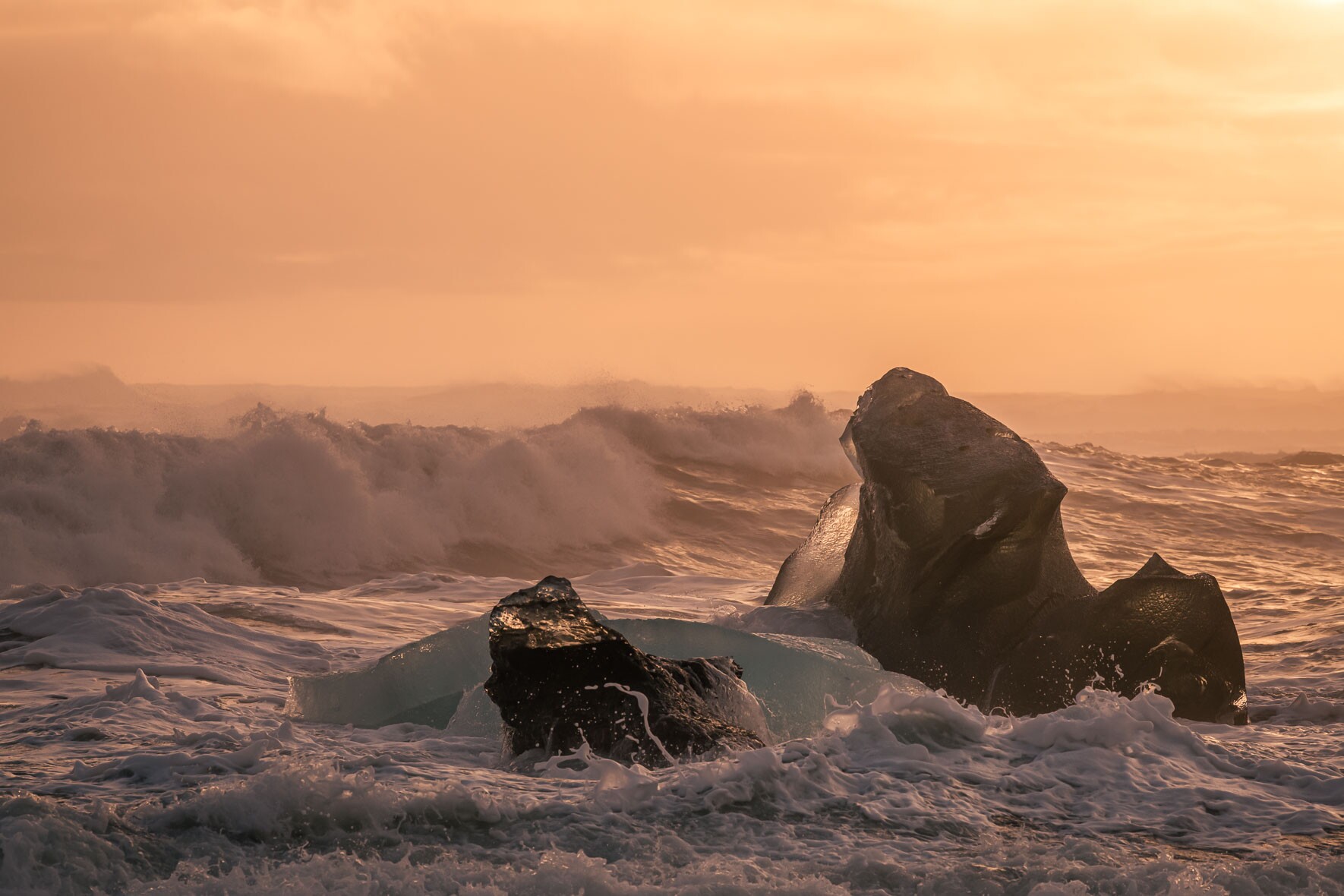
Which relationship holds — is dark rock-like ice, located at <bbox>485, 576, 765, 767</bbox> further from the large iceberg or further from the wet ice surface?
the large iceberg

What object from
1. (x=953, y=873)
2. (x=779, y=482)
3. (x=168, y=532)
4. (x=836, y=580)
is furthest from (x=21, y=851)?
(x=779, y=482)

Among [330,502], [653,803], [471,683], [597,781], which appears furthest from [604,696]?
[330,502]

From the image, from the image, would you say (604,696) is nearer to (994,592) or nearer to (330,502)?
(994,592)

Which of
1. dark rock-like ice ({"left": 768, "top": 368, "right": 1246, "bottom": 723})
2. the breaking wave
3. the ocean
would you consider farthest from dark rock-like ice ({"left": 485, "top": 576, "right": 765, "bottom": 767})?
the breaking wave

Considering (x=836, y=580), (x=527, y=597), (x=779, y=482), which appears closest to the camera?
(x=527, y=597)

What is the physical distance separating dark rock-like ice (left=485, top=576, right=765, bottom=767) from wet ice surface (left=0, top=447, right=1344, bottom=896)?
0.19 meters

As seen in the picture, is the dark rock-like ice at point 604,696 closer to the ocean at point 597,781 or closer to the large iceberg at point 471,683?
the ocean at point 597,781

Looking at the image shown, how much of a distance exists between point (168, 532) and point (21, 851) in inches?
459

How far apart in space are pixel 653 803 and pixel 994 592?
351cm

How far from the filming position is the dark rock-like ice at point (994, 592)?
6258 mm

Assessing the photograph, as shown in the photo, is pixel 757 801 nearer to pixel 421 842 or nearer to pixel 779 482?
pixel 421 842

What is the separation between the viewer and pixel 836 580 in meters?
7.70

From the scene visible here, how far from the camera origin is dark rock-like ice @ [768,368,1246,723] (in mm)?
6258

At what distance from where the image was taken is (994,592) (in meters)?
6.75
